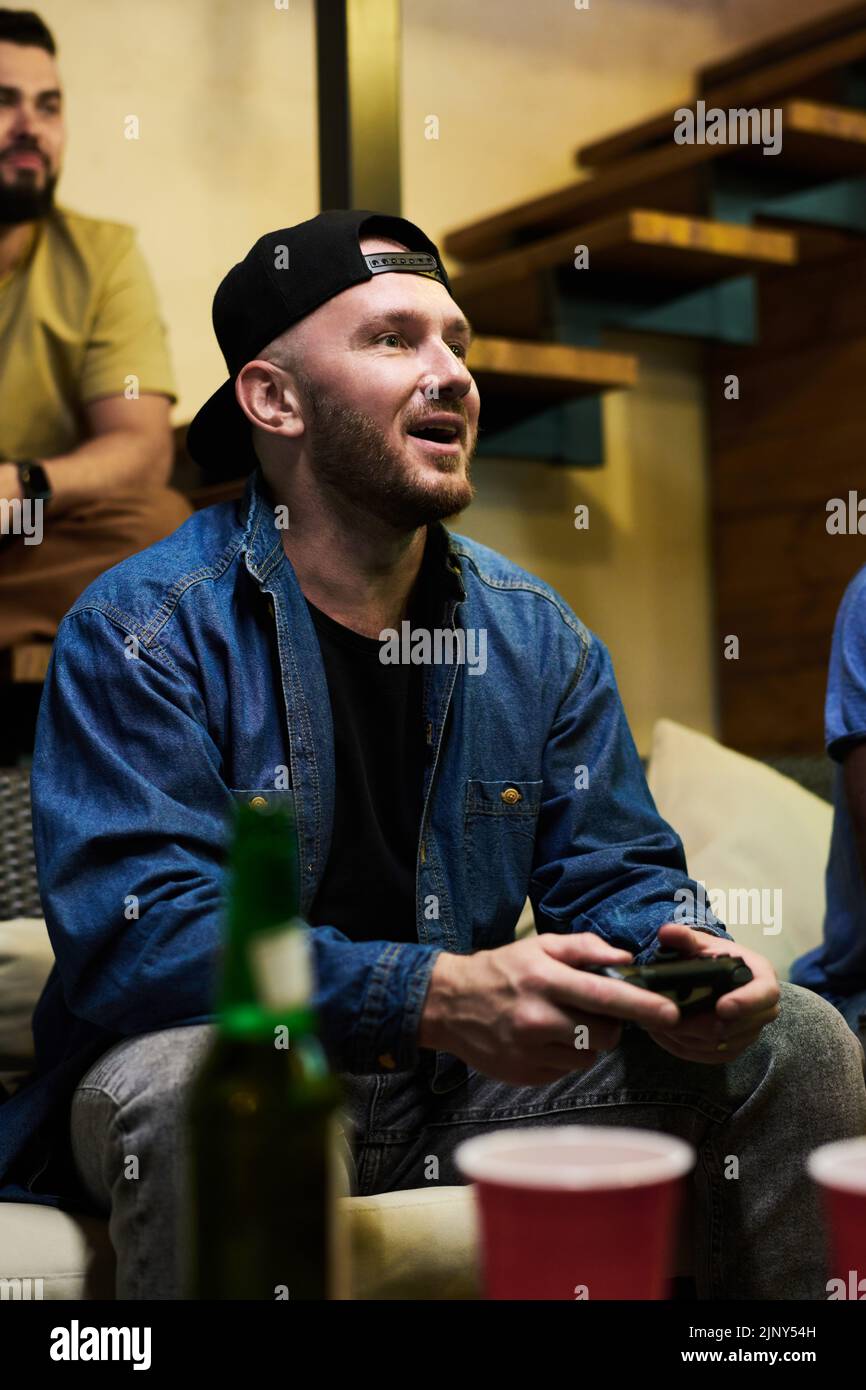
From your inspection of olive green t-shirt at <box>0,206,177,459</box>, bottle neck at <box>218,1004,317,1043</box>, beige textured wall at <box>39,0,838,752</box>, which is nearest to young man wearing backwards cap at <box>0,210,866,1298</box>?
bottle neck at <box>218,1004,317,1043</box>

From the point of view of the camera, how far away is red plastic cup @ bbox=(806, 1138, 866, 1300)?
75cm

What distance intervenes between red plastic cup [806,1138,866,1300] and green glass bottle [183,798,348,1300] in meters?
0.23

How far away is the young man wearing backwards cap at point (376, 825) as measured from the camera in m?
1.19

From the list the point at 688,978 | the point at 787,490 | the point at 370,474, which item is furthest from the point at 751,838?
the point at 688,978

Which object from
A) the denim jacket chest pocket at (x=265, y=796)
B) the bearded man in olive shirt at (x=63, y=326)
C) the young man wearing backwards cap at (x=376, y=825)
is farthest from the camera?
the bearded man in olive shirt at (x=63, y=326)

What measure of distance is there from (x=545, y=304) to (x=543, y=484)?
497 millimetres

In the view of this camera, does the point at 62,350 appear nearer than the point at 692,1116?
No

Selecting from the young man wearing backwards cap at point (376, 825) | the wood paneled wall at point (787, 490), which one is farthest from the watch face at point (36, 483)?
the wood paneled wall at point (787, 490)

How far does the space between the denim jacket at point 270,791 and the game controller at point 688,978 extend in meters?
0.17

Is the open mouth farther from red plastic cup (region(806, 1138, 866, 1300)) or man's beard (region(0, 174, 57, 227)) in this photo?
man's beard (region(0, 174, 57, 227))

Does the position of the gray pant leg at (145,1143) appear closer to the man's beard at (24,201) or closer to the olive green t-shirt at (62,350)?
the olive green t-shirt at (62,350)

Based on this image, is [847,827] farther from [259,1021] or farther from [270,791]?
[259,1021]

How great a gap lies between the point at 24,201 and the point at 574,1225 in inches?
100

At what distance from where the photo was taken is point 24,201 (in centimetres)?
289
